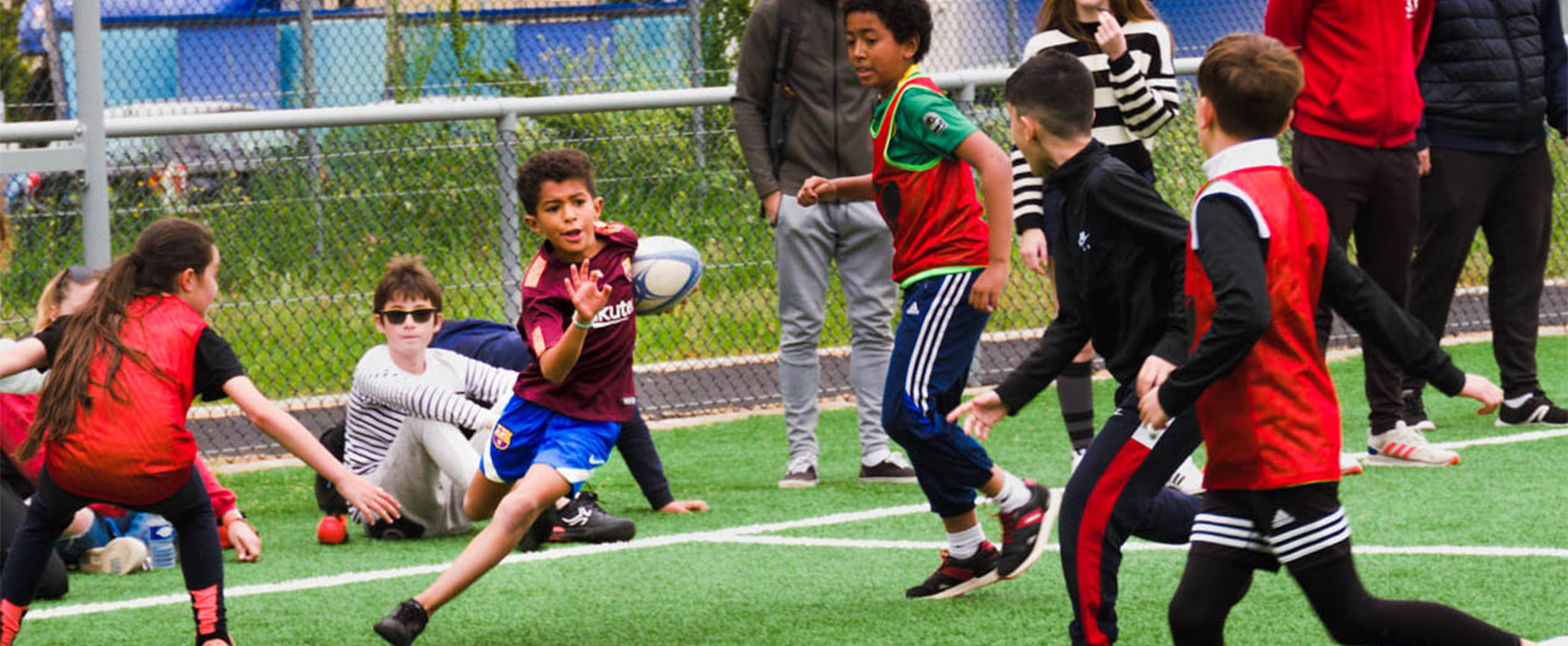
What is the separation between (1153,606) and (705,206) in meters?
5.58

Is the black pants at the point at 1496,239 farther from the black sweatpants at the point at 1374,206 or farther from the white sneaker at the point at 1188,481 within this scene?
the white sneaker at the point at 1188,481

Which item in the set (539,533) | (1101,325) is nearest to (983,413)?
(1101,325)

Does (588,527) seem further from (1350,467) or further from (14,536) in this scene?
(1350,467)

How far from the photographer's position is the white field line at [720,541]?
617 cm

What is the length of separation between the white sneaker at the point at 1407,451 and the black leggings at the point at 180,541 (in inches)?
177

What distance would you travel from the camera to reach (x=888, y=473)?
27.5 feet

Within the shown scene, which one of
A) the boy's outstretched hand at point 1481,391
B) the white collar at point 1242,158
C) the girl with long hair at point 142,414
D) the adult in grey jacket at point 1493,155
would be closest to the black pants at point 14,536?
Answer: the girl with long hair at point 142,414

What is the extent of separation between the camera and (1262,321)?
13.0 ft

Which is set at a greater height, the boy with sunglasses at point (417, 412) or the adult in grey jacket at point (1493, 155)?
the adult in grey jacket at point (1493, 155)

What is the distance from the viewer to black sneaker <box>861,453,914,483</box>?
329 inches

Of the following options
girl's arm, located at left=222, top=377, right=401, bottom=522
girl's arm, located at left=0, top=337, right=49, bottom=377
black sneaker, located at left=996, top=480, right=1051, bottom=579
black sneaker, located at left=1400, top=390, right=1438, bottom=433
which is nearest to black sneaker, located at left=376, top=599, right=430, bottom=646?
girl's arm, located at left=222, top=377, right=401, bottom=522

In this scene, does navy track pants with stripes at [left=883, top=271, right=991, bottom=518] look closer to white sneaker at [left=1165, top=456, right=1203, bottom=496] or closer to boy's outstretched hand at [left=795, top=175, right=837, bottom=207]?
boy's outstretched hand at [left=795, top=175, right=837, bottom=207]

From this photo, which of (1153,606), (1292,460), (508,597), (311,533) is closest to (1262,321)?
(1292,460)

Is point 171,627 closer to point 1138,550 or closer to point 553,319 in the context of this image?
point 553,319
